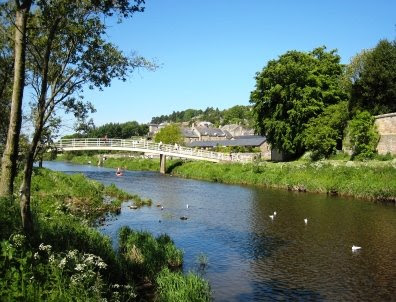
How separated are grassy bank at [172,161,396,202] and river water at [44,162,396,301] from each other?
2.24 meters

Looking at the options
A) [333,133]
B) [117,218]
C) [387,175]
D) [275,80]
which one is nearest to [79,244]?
[117,218]

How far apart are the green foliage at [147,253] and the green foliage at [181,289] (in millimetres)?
1533

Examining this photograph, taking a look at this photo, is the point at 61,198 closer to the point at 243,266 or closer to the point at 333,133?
the point at 243,266

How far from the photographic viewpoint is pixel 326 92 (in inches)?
2272

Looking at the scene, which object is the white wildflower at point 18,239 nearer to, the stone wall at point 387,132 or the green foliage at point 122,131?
the stone wall at point 387,132

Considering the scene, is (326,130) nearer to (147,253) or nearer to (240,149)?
(240,149)

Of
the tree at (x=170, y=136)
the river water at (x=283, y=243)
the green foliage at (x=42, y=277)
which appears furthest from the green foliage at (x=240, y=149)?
the green foliage at (x=42, y=277)

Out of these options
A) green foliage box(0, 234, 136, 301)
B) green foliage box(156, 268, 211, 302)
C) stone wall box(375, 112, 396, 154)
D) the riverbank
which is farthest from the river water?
stone wall box(375, 112, 396, 154)

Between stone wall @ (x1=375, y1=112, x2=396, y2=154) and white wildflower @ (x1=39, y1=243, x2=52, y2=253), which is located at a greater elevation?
stone wall @ (x1=375, y1=112, x2=396, y2=154)

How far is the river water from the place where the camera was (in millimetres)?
14711

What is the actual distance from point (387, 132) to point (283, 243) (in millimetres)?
30211

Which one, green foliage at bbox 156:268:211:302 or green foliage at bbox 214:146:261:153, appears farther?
green foliage at bbox 214:146:261:153

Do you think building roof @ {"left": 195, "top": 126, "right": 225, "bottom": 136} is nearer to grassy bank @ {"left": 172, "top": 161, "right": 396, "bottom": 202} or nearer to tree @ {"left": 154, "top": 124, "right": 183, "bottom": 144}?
tree @ {"left": 154, "top": 124, "right": 183, "bottom": 144}

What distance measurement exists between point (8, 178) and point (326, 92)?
166 ft
